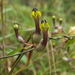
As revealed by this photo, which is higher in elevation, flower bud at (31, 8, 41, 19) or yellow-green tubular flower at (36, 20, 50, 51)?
flower bud at (31, 8, 41, 19)

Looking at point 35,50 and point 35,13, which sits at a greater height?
point 35,13


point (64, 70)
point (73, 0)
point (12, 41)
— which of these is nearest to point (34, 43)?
point (64, 70)

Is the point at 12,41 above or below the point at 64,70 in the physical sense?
above

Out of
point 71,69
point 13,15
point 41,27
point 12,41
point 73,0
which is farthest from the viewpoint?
point 73,0

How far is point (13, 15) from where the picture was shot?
172cm

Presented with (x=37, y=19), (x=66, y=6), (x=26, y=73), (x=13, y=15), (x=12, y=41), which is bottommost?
(x=26, y=73)

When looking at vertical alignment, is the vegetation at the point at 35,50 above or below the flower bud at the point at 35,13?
below

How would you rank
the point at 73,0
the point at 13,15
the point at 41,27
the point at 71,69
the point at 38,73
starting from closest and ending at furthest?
the point at 41,27, the point at 38,73, the point at 71,69, the point at 13,15, the point at 73,0

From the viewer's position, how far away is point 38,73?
3.39ft

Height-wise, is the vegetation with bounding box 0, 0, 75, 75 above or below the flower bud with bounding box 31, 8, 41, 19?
below

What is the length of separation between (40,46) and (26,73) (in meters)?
0.56

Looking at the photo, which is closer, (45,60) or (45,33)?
(45,33)

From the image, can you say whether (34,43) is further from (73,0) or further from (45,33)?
(73,0)

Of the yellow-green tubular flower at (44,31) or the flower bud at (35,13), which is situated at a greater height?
the flower bud at (35,13)
